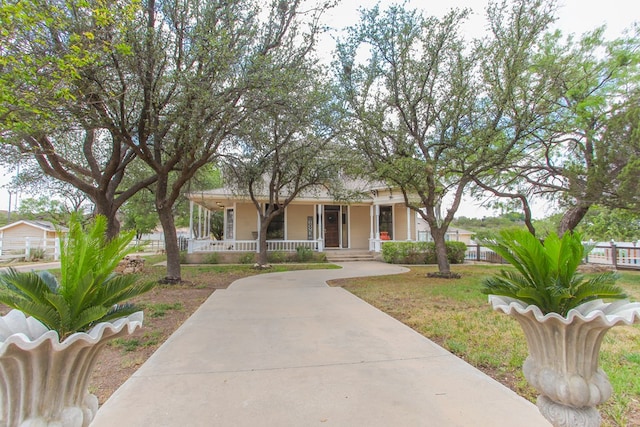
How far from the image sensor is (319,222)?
16812 millimetres

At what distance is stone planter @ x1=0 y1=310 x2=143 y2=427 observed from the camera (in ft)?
5.00

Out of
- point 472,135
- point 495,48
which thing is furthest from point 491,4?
point 472,135

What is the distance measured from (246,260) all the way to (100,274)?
1332cm

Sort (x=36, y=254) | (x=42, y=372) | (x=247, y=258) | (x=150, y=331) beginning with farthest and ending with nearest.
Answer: (x=36, y=254)
(x=247, y=258)
(x=150, y=331)
(x=42, y=372)

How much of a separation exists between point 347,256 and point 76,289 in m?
14.9

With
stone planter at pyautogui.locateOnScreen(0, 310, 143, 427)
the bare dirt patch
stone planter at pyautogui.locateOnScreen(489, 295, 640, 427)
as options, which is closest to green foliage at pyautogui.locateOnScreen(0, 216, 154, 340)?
stone planter at pyautogui.locateOnScreen(0, 310, 143, 427)

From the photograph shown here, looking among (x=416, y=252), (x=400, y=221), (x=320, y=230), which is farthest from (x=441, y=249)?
(x=400, y=221)

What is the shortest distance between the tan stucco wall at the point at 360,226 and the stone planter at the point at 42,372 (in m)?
16.8

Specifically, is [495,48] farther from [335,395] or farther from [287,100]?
[335,395]

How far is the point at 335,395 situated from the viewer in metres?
2.76

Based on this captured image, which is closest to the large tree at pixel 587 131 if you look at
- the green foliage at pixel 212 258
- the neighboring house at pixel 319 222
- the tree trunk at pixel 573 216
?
the tree trunk at pixel 573 216

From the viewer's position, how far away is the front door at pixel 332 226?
17875 millimetres

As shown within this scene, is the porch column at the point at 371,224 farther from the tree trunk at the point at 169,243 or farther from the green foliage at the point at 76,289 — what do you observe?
the green foliage at the point at 76,289

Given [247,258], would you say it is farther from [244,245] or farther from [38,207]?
[38,207]
